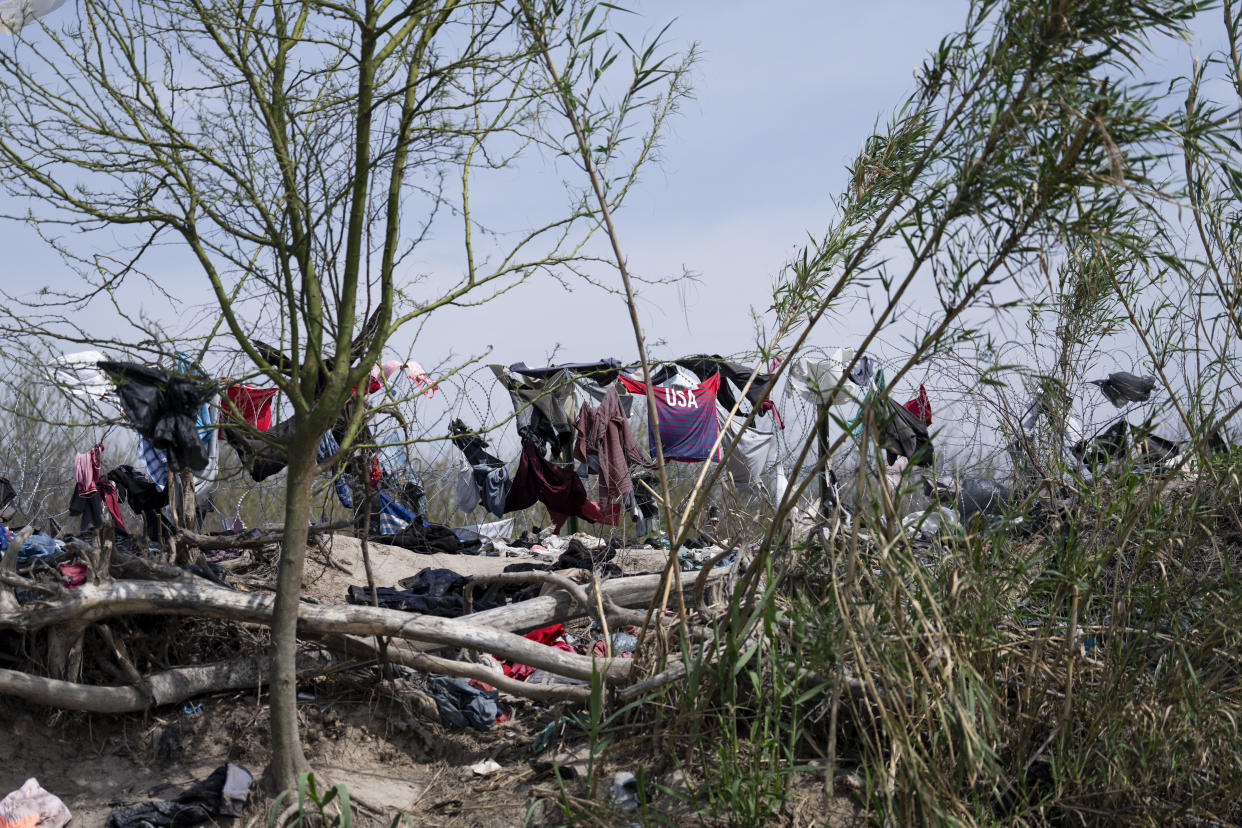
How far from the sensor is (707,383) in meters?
9.70

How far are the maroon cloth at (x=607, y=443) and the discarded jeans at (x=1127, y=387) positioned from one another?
13.8ft

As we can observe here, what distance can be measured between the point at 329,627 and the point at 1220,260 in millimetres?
3918

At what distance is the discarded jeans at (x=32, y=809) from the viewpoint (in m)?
3.57

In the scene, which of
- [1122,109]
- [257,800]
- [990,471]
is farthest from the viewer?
[990,471]

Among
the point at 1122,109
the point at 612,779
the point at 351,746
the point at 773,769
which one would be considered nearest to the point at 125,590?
the point at 351,746

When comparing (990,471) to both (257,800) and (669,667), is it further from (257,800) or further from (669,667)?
(257,800)

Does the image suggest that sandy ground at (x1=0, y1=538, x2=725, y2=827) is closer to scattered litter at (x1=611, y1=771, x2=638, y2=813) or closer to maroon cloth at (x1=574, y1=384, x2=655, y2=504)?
scattered litter at (x1=611, y1=771, x2=638, y2=813)

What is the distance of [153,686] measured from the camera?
4195mm

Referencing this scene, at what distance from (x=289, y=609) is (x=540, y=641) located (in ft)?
5.79

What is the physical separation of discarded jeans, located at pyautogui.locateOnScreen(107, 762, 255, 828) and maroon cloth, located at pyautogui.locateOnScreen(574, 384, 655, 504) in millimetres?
5521

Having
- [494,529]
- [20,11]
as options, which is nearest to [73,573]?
[20,11]

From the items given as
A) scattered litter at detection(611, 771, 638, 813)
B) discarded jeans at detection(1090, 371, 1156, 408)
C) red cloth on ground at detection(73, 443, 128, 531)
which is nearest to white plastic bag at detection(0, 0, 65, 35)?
scattered litter at detection(611, 771, 638, 813)

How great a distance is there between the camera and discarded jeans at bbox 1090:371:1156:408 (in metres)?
8.59

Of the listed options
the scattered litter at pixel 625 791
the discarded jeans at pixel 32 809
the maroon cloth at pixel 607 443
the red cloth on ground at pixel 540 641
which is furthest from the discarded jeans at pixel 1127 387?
the discarded jeans at pixel 32 809
